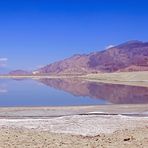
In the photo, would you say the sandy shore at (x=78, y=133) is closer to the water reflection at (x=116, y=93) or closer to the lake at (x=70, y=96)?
the lake at (x=70, y=96)

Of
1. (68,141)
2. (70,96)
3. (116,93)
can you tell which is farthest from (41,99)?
(68,141)

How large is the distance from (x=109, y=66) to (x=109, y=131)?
17792 centimetres

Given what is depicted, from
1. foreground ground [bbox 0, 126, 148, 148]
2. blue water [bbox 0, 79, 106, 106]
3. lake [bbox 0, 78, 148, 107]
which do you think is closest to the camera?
foreground ground [bbox 0, 126, 148, 148]

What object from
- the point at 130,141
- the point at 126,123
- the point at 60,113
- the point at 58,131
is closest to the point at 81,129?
the point at 58,131

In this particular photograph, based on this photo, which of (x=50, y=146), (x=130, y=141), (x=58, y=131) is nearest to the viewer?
(x=50, y=146)

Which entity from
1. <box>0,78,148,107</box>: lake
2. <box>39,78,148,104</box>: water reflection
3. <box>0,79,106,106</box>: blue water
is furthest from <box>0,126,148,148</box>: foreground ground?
<box>39,78,148,104</box>: water reflection

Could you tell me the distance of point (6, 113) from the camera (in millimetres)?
23234

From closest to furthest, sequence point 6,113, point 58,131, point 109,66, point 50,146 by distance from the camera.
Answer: point 50,146
point 58,131
point 6,113
point 109,66

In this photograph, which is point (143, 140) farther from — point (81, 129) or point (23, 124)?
point (23, 124)

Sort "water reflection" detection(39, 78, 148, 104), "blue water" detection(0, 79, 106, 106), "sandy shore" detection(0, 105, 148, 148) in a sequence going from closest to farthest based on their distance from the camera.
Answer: "sandy shore" detection(0, 105, 148, 148), "blue water" detection(0, 79, 106, 106), "water reflection" detection(39, 78, 148, 104)

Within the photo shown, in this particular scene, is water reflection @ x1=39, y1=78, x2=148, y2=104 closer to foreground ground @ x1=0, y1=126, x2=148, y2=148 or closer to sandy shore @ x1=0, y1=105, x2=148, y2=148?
sandy shore @ x1=0, y1=105, x2=148, y2=148

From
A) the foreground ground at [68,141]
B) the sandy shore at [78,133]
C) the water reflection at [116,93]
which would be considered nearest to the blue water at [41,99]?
the water reflection at [116,93]

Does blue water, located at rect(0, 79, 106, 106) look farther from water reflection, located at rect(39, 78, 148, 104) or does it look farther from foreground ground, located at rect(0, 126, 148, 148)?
foreground ground, located at rect(0, 126, 148, 148)

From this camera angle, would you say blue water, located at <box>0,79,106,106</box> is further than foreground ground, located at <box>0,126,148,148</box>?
Yes
